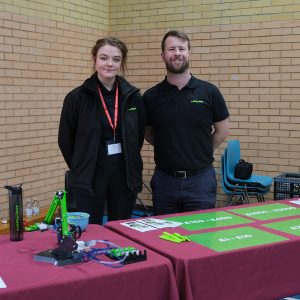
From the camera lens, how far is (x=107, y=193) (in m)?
2.74

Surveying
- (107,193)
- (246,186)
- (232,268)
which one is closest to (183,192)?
(107,193)

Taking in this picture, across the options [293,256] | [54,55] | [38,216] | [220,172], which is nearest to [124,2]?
[54,55]

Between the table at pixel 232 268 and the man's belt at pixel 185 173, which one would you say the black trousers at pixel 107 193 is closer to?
the man's belt at pixel 185 173

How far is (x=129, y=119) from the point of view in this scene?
277 centimetres

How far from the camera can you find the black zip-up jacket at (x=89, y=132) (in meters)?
2.64

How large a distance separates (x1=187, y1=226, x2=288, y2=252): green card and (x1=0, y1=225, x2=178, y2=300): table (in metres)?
0.29

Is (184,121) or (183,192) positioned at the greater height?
(184,121)

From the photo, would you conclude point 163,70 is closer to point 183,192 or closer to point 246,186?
point 246,186

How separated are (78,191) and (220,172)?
3052 millimetres

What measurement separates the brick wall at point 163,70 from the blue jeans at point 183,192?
218 cm

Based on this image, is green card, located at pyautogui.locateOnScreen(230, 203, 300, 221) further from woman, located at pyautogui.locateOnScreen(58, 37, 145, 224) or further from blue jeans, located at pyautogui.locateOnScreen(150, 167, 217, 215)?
woman, located at pyautogui.locateOnScreen(58, 37, 145, 224)

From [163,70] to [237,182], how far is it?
1.78 meters

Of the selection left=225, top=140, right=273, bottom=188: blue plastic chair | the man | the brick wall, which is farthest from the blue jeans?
the brick wall

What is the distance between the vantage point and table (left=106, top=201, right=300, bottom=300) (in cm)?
177
